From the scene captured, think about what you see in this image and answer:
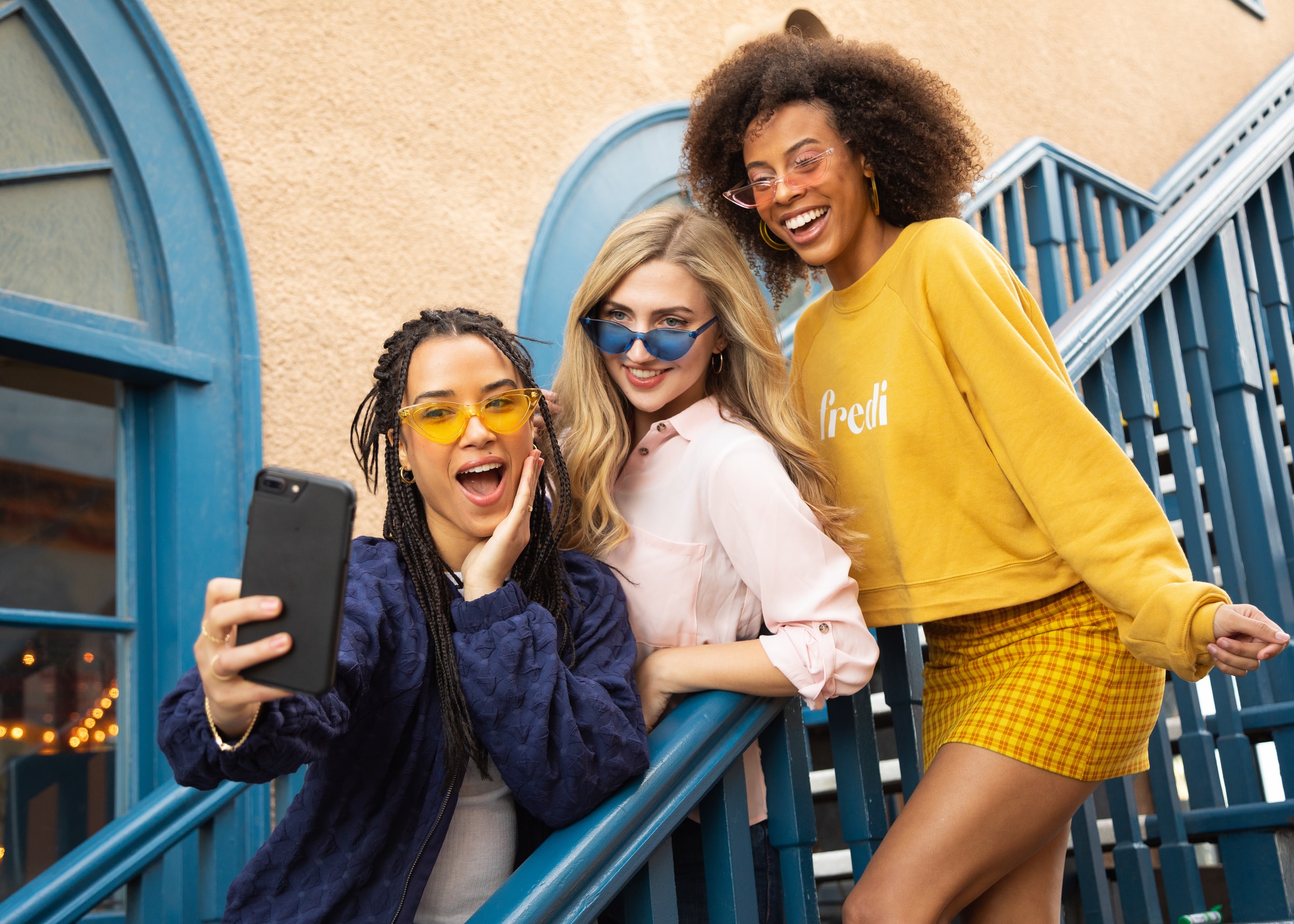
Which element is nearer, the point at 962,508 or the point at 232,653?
the point at 232,653

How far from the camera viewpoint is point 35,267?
2.91m

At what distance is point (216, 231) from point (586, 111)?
5.47 feet

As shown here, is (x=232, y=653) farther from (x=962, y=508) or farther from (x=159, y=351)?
(x=159, y=351)

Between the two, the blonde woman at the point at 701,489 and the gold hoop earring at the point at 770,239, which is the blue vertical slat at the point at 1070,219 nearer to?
the gold hoop earring at the point at 770,239

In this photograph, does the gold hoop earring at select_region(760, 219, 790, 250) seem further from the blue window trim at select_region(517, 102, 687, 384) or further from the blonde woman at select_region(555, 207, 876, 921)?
the blue window trim at select_region(517, 102, 687, 384)

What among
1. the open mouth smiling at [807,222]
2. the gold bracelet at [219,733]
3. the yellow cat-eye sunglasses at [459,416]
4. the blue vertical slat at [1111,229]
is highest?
the blue vertical slat at [1111,229]

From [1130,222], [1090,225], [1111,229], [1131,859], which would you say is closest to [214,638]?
[1131,859]

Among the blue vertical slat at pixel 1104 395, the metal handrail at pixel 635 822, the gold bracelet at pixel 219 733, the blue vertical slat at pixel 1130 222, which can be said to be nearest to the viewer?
the gold bracelet at pixel 219 733

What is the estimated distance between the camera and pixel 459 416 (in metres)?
1.50

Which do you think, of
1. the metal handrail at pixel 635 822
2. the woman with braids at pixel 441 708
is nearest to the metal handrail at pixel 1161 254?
the metal handrail at pixel 635 822

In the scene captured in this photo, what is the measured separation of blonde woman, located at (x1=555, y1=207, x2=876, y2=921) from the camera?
5.14 feet

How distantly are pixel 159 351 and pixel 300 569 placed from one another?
7.55 feet

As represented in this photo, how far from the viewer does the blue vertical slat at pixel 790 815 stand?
1.63 meters

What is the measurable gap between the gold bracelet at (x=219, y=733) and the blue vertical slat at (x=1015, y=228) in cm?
319
